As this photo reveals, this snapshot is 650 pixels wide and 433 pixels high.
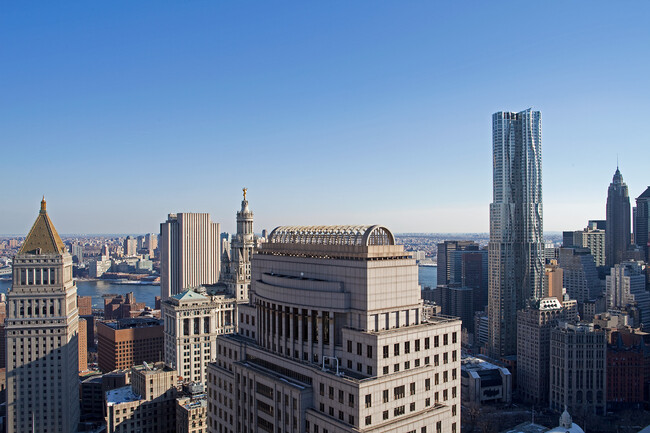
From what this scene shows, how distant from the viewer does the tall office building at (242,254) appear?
118 m

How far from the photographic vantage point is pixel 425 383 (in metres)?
39.5

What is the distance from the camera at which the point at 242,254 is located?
391ft

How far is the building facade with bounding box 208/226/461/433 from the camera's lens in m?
36.9

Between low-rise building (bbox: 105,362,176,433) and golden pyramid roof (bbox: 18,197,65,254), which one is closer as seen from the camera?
A: low-rise building (bbox: 105,362,176,433)

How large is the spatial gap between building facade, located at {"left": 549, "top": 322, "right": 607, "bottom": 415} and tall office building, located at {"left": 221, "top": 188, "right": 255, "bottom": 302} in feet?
221

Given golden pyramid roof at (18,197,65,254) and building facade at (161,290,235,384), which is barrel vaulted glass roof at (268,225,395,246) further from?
building facade at (161,290,235,384)

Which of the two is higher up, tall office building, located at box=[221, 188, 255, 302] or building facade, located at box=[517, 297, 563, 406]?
tall office building, located at box=[221, 188, 255, 302]

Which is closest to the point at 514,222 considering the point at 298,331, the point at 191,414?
the point at 191,414

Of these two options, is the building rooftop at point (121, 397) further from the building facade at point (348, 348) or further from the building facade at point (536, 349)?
the building facade at point (536, 349)

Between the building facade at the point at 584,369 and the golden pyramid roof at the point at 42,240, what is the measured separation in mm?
98504

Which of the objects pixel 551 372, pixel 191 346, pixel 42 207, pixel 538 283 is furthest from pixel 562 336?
pixel 42 207

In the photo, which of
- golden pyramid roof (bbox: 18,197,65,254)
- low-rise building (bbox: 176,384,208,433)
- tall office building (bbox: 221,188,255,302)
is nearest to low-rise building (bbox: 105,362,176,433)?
low-rise building (bbox: 176,384,208,433)

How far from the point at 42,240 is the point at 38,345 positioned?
55.1 feet

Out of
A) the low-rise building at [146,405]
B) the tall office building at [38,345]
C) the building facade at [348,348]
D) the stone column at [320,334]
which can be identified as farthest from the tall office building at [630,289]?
the stone column at [320,334]
